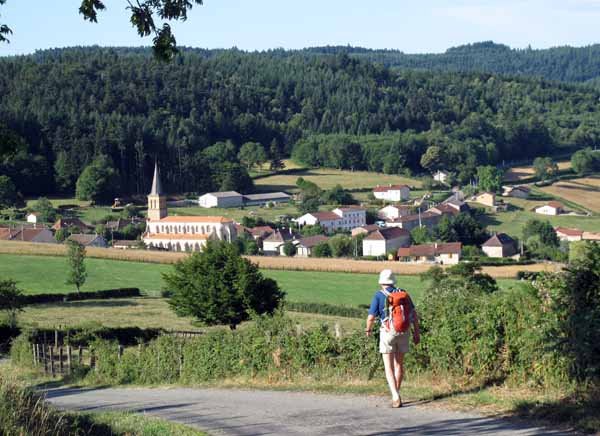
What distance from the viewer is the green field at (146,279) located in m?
48.7

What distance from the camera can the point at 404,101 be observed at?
184 m

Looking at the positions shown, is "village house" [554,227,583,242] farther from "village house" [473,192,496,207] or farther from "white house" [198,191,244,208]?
"white house" [198,191,244,208]

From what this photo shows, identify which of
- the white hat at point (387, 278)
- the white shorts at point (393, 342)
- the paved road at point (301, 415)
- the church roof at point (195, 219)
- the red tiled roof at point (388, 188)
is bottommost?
the church roof at point (195, 219)

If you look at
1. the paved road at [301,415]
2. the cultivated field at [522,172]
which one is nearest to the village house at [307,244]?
the cultivated field at [522,172]

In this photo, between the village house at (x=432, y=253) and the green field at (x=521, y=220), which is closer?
the village house at (x=432, y=253)

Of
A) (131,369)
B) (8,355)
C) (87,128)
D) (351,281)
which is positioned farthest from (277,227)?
(131,369)

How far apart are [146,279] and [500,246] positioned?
26.0 m

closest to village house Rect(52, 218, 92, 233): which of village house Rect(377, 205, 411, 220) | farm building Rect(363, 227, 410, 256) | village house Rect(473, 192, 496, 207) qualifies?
farm building Rect(363, 227, 410, 256)

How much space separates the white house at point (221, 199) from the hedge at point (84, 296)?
1913 inches

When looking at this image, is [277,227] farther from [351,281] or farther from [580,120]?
[580,120]

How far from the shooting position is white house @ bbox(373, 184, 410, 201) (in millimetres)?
103938

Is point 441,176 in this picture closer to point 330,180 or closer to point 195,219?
point 330,180

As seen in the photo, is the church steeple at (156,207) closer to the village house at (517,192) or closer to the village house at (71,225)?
the village house at (71,225)

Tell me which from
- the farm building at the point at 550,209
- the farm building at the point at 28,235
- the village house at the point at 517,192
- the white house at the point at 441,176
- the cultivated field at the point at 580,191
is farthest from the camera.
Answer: the white house at the point at 441,176
